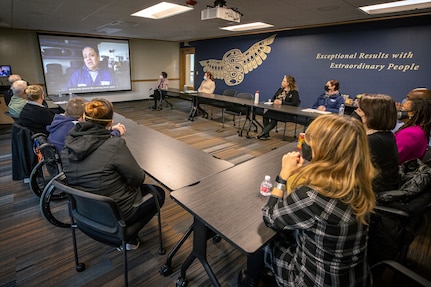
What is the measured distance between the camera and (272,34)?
6.50 metres

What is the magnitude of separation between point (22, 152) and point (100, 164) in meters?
1.95

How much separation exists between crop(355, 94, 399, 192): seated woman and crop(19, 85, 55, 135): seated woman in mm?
3041

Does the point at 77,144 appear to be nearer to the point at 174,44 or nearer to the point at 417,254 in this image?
the point at 417,254

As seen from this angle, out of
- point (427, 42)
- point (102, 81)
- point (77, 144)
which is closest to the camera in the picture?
point (77, 144)

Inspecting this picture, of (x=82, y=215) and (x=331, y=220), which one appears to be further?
(x=82, y=215)

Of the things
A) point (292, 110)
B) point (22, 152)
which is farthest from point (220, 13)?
point (22, 152)

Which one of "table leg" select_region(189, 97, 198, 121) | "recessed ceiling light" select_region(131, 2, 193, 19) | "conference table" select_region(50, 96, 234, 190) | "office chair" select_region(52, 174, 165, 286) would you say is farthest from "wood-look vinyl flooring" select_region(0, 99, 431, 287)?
"table leg" select_region(189, 97, 198, 121)

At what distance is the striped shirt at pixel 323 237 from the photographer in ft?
→ 2.82

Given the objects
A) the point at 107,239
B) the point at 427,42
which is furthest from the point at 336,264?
the point at 427,42

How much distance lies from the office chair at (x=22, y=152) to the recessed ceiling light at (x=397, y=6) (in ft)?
16.7

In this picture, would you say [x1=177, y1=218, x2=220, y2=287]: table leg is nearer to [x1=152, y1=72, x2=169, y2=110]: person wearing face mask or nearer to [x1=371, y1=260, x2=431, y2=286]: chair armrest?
[x1=371, y1=260, x2=431, y2=286]: chair armrest

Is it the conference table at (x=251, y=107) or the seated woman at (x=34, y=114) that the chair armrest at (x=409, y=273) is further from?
the seated woman at (x=34, y=114)

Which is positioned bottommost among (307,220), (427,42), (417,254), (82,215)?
(417,254)

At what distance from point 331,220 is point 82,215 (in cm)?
139
